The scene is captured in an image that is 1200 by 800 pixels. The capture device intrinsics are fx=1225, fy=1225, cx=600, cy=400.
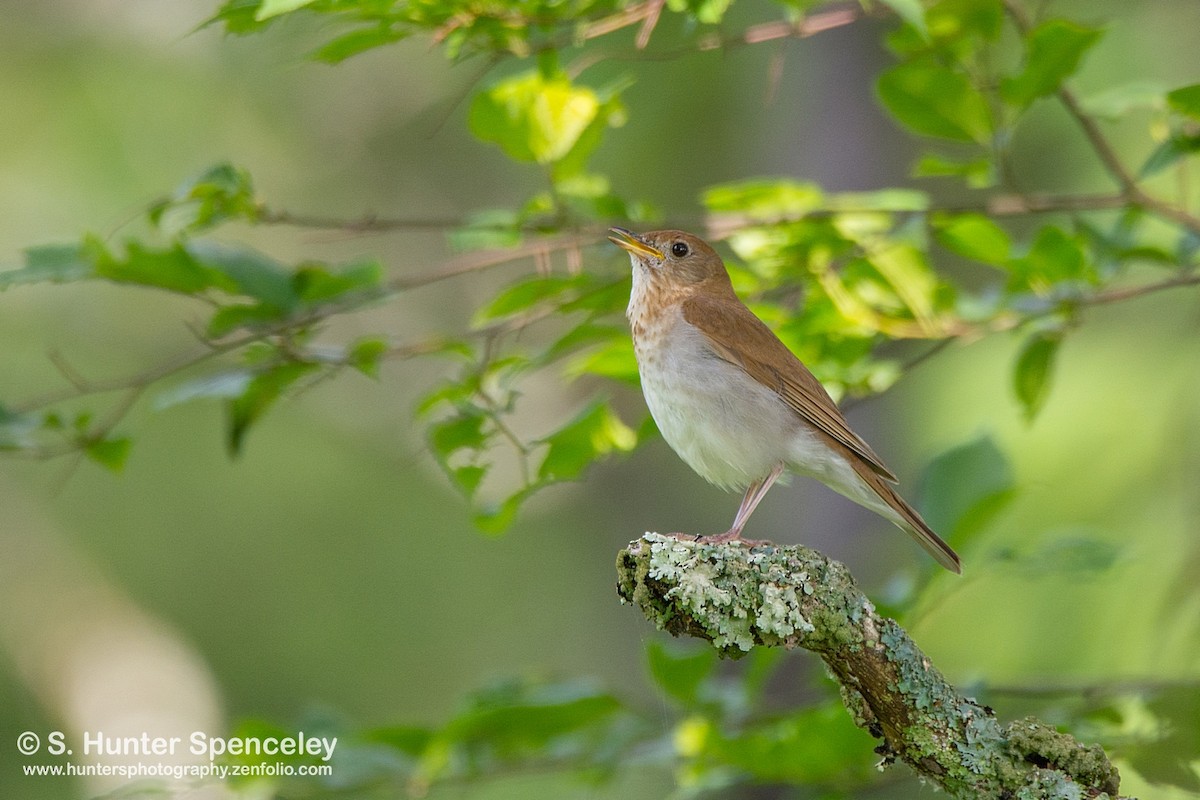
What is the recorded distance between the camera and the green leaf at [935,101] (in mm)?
3607

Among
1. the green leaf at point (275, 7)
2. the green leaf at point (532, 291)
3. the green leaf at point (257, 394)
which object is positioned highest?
the green leaf at point (275, 7)

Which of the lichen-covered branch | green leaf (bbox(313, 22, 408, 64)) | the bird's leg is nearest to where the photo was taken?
the lichen-covered branch

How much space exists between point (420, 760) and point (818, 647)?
208 centimetres

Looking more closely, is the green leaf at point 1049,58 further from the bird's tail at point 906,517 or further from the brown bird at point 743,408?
the bird's tail at point 906,517

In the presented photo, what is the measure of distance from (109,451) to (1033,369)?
292 centimetres

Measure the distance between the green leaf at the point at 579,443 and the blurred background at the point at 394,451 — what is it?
3.84 feet

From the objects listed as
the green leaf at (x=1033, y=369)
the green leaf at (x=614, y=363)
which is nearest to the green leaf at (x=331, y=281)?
the green leaf at (x=614, y=363)

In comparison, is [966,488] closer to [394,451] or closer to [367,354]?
[367,354]

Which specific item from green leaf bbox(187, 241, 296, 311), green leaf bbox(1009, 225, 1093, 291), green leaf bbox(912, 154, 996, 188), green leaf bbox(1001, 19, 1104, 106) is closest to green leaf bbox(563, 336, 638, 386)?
green leaf bbox(187, 241, 296, 311)

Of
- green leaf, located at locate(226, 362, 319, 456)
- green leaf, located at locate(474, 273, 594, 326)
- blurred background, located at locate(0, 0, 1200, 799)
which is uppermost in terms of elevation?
green leaf, located at locate(474, 273, 594, 326)

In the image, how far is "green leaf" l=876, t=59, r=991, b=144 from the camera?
142 inches

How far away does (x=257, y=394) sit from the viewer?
3.80 m

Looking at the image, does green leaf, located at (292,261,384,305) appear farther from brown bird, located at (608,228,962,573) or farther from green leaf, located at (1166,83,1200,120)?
green leaf, located at (1166,83,1200,120)

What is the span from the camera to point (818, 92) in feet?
25.0
